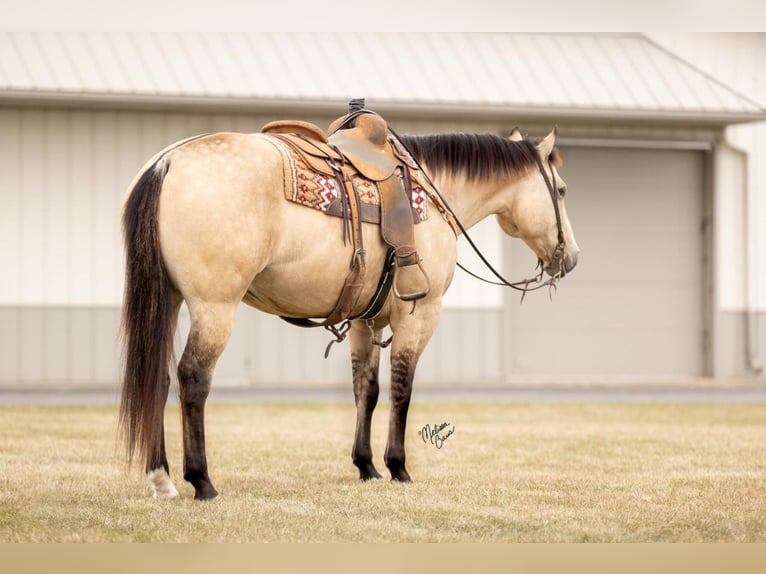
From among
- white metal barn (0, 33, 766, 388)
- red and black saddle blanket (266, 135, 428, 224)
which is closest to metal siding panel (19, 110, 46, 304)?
white metal barn (0, 33, 766, 388)

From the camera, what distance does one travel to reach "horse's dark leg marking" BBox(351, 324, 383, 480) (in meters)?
6.54

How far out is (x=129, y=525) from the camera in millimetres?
4824

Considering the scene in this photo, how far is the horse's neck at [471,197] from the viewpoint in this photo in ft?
22.6

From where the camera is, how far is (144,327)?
529 centimetres

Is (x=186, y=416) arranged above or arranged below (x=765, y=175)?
below

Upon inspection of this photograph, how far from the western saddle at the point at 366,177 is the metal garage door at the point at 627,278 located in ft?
30.8

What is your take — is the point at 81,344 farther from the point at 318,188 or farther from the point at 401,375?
the point at 318,188

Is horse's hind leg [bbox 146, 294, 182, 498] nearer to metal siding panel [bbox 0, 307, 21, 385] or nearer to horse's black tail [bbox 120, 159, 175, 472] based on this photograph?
horse's black tail [bbox 120, 159, 175, 472]

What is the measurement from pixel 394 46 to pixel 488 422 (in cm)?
619

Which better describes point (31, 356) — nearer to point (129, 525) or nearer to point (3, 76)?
point (3, 76)

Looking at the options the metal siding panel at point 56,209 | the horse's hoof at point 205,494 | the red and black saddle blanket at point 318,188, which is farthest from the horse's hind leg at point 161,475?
the metal siding panel at point 56,209

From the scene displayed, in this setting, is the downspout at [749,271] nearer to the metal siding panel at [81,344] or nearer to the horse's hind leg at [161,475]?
the metal siding panel at [81,344]

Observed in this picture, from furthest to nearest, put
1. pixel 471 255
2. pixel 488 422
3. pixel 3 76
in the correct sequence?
pixel 471 255, pixel 3 76, pixel 488 422

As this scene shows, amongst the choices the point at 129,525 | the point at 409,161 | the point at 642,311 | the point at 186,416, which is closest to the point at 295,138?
the point at 409,161
